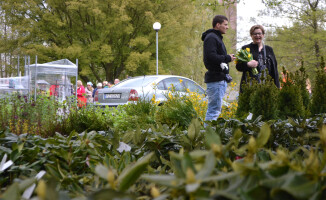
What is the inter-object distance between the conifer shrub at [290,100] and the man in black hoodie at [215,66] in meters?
1.35

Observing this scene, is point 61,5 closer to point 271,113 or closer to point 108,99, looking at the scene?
point 108,99

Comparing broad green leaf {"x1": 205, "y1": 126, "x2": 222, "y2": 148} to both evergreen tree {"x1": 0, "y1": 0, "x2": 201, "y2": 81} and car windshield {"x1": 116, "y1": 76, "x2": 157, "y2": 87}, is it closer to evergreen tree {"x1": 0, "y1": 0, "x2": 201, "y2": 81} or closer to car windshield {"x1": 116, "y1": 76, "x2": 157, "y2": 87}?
car windshield {"x1": 116, "y1": 76, "x2": 157, "y2": 87}

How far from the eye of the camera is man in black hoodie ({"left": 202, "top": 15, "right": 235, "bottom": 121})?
223 inches

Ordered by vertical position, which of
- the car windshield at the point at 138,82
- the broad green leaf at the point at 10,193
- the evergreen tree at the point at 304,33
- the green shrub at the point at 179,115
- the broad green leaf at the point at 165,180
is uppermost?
the evergreen tree at the point at 304,33

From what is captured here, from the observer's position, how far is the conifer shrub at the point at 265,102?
4242 mm

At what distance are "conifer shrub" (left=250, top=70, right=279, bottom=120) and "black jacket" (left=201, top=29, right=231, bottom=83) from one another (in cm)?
135

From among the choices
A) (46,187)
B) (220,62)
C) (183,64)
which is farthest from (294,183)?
(183,64)

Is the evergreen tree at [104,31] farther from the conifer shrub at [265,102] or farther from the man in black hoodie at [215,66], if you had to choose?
the conifer shrub at [265,102]

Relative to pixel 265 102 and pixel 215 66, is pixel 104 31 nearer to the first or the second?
pixel 215 66

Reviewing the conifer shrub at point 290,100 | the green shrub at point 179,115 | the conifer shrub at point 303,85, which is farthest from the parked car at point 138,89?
the conifer shrub at point 290,100

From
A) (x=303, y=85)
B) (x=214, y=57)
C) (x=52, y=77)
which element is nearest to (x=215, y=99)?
(x=214, y=57)

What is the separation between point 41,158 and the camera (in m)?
1.29

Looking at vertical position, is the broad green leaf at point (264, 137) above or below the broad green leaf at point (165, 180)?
above

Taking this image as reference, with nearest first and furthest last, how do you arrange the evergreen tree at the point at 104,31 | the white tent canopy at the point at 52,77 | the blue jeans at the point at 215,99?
the blue jeans at the point at 215,99, the white tent canopy at the point at 52,77, the evergreen tree at the point at 104,31
